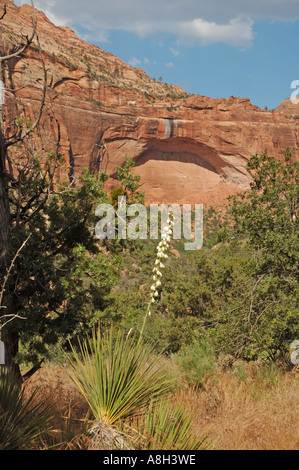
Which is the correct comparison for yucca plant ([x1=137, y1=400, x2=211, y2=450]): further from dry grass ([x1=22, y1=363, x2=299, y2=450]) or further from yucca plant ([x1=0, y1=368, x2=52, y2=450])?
yucca plant ([x1=0, y1=368, x2=52, y2=450])

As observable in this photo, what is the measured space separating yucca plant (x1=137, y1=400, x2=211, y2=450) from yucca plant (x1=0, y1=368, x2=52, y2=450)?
81 centimetres

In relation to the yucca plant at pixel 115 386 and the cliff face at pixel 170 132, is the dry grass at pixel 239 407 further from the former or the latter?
the cliff face at pixel 170 132

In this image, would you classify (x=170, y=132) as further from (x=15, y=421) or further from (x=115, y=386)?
(x=15, y=421)

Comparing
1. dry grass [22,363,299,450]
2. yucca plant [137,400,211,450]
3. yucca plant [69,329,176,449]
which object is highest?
yucca plant [69,329,176,449]

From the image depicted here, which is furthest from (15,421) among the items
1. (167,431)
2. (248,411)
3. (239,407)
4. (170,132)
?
(170,132)

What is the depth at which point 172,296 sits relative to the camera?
19.9 m

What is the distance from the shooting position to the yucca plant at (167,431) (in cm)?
304

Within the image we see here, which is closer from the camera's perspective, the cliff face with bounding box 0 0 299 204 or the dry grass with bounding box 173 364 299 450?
the dry grass with bounding box 173 364 299 450

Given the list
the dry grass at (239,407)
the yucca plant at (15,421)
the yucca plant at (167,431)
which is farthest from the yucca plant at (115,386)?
the yucca plant at (15,421)

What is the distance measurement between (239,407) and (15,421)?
9.04 feet

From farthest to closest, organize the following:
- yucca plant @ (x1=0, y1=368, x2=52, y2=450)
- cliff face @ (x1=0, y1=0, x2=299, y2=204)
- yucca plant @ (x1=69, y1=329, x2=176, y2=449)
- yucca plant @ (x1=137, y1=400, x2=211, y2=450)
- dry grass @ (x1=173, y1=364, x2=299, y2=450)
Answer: cliff face @ (x1=0, y1=0, x2=299, y2=204) → dry grass @ (x1=173, y1=364, x2=299, y2=450) → yucca plant @ (x1=69, y1=329, x2=176, y2=449) → yucca plant @ (x1=137, y1=400, x2=211, y2=450) → yucca plant @ (x1=0, y1=368, x2=52, y2=450)

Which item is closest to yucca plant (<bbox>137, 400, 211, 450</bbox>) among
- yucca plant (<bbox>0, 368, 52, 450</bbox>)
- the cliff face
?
yucca plant (<bbox>0, 368, 52, 450</bbox>)

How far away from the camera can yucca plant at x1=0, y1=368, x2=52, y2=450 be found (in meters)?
2.92

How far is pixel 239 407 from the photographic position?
465 centimetres
